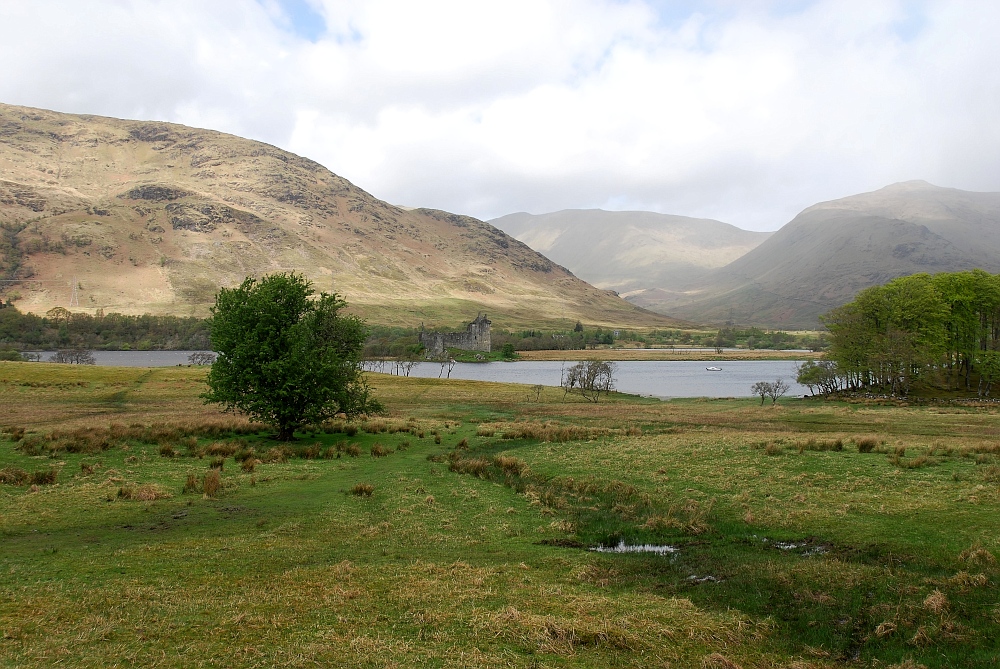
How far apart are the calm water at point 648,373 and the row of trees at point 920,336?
22.7m

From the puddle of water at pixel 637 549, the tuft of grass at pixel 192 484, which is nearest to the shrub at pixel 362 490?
the tuft of grass at pixel 192 484

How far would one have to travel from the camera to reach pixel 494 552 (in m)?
15.4

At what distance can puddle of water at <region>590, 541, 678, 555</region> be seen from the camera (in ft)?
52.5

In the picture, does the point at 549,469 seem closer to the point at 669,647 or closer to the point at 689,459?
the point at 689,459

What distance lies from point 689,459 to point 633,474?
395 centimetres

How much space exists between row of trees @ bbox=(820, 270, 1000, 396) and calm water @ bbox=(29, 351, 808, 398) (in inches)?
893

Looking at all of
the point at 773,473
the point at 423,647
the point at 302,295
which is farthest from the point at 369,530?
the point at 302,295

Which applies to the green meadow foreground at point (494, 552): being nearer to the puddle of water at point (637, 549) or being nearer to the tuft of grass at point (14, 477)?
the tuft of grass at point (14, 477)

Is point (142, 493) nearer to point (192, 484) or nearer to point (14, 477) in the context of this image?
point (192, 484)

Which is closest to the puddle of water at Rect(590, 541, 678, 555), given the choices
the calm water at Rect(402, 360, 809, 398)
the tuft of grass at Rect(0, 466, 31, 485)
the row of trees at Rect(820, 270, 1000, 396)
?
the tuft of grass at Rect(0, 466, 31, 485)

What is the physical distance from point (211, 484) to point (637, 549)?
575 inches

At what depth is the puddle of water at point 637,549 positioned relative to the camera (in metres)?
16.0

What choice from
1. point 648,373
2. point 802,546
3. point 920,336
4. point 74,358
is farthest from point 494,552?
point 74,358

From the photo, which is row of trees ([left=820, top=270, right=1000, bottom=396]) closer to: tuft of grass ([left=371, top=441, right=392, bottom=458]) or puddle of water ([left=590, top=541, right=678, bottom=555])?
tuft of grass ([left=371, top=441, right=392, bottom=458])
